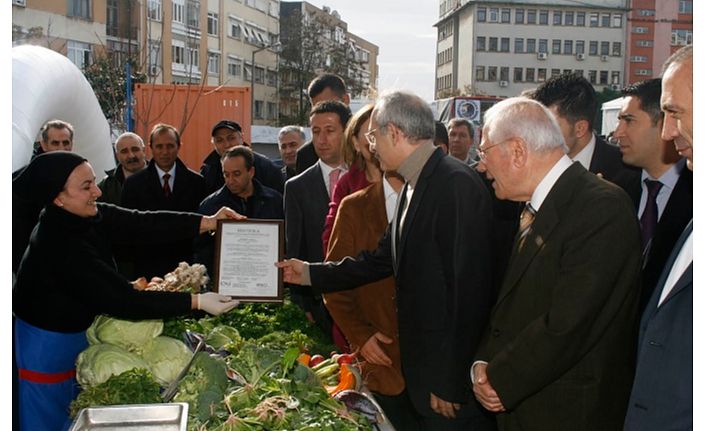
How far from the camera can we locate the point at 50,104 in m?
9.30

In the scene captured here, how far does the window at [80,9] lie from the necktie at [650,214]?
3712cm

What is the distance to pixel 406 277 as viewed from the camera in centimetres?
375

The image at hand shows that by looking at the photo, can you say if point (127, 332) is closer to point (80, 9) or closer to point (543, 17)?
point (80, 9)

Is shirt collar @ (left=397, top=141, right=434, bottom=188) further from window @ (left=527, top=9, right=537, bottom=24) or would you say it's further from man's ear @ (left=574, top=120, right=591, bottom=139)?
window @ (left=527, top=9, right=537, bottom=24)

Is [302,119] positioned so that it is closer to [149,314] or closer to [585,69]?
[585,69]

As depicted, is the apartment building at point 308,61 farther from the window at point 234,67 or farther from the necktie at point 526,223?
the necktie at point 526,223

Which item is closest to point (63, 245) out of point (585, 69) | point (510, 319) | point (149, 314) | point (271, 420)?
Result: point (149, 314)

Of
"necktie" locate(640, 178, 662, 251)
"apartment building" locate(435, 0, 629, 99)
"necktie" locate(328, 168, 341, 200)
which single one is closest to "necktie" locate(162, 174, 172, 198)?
"necktie" locate(328, 168, 341, 200)

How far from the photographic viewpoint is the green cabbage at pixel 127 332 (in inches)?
161

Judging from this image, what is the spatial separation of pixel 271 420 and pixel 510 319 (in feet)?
3.35

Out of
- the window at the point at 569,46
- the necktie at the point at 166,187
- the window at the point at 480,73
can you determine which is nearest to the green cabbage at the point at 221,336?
the necktie at the point at 166,187

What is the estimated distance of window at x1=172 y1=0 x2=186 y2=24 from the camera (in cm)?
4950

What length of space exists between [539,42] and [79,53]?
62089 mm

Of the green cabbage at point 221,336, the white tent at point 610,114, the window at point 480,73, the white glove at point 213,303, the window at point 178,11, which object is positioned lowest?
the green cabbage at point 221,336
